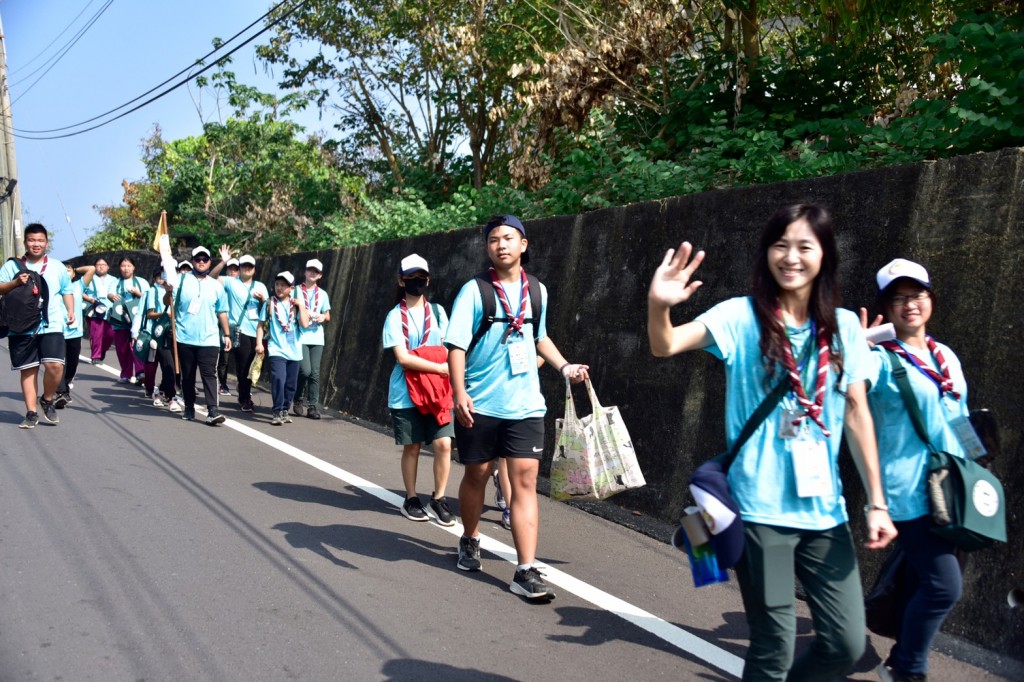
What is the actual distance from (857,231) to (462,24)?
1426cm

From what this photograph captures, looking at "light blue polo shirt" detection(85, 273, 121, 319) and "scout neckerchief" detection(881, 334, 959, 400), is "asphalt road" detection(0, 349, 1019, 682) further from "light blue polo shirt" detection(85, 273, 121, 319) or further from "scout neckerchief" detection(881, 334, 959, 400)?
"light blue polo shirt" detection(85, 273, 121, 319)

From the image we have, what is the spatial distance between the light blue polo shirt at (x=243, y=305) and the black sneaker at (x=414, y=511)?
6975 mm

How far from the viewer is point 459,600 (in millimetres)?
5266

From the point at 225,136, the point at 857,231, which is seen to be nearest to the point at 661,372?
the point at 857,231

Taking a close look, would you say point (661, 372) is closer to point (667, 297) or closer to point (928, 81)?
point (667, 297)

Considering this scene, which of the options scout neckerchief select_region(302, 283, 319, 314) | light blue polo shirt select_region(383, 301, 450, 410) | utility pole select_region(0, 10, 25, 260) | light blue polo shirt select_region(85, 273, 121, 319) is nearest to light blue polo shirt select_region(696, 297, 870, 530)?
light blue polo shirt select_region(383, 301, 450, 410)

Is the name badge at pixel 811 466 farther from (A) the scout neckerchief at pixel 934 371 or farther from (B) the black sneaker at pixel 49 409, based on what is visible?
(B) the black sneaker at pixel 49 409

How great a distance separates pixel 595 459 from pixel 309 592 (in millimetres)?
1618

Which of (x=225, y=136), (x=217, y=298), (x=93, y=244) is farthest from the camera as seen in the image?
(x=93, y=244)

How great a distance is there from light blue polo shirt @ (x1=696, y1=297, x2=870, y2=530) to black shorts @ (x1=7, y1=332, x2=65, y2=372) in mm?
8939

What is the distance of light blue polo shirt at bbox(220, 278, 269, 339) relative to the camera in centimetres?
1361

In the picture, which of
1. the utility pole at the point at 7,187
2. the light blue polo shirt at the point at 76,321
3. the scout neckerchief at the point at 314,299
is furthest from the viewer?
the utility pole at the point at 7,187

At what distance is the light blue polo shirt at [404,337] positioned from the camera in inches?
278

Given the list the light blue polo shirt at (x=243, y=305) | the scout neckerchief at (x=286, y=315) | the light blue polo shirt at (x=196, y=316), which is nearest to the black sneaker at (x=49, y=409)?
the light blue polo shirt at (x=196, y=316)
